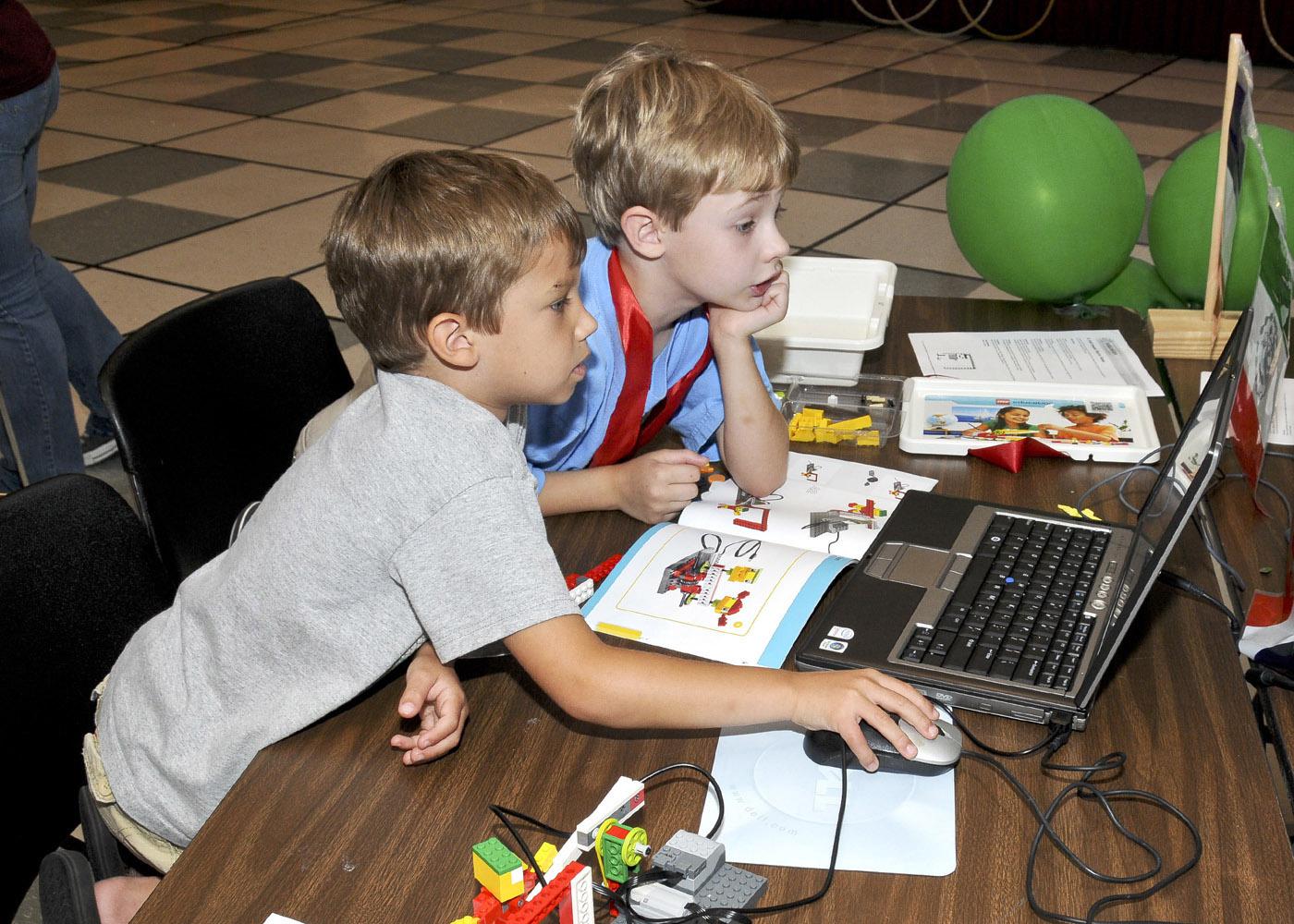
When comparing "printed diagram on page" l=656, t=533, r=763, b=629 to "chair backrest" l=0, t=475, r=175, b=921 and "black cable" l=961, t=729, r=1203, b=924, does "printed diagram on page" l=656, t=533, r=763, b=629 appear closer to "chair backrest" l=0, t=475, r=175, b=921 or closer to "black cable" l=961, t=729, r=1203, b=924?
"black cable" l=961, t=729, r=1203, b=924

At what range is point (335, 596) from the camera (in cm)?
95

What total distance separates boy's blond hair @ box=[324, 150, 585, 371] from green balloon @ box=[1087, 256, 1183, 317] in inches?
45.5

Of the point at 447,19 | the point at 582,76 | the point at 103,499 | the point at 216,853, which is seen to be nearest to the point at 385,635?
the point at 216,853

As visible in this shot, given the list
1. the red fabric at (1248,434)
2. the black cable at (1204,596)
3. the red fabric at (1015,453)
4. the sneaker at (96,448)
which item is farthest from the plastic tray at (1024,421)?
the sneaker at (96,448)

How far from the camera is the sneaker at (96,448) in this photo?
255 centimetres

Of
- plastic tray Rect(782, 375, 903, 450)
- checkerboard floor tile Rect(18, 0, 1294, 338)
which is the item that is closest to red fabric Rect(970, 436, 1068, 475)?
plastic tray Rect(782, 375, 903, 450)

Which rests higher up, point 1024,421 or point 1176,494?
point 1176,494

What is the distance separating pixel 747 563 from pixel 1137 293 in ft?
3.49

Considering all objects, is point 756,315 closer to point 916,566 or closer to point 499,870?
point 916,566

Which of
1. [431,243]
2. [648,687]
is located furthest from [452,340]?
[648,687]

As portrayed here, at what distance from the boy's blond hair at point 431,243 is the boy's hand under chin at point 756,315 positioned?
1.29ft

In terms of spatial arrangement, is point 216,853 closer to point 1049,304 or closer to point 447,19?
point 1049,304

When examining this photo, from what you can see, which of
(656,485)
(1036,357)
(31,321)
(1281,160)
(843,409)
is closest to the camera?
(656,485)

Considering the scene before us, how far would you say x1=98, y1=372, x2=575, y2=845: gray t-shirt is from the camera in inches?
35.2
